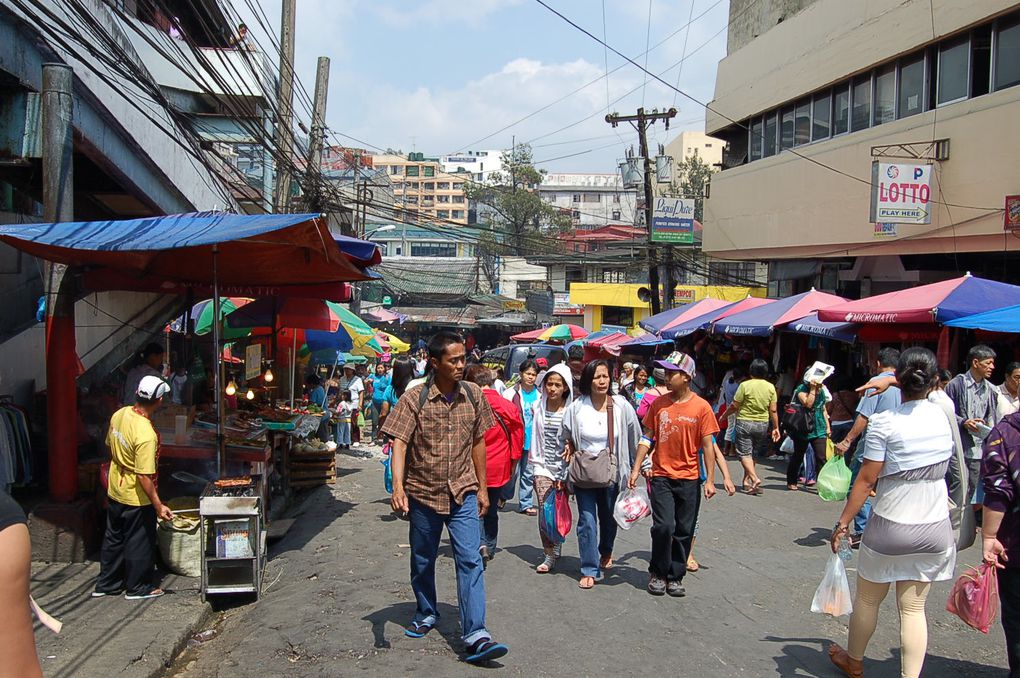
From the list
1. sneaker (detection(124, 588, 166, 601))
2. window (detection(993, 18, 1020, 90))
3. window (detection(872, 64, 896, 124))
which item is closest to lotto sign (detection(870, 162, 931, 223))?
window (detection(993, 18, 1020, 90))

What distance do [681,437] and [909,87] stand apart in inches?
531

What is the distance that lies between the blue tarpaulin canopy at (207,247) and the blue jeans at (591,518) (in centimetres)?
296

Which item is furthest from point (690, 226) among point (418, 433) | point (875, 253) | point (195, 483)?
point (418, 433)

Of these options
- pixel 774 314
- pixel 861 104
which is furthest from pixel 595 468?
pixel 861 104

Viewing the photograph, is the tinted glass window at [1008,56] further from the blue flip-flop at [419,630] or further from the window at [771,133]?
the blue flip-flop at [419,630]

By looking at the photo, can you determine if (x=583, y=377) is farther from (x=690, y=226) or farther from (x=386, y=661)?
(x=690, y=226)

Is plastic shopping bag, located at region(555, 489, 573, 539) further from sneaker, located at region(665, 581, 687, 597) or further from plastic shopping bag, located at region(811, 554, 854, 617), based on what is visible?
plastic shopping bag, located at region(811, 554, 854, 617)

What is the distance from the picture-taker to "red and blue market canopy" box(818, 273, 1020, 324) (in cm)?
1078

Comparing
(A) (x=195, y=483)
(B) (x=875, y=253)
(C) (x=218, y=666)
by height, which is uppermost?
(B) (x=875, y=253)

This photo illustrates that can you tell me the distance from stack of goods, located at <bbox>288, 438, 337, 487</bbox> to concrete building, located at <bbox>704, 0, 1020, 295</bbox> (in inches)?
421

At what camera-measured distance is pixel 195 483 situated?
8172 mm

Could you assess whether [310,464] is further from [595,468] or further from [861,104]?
[861,104]

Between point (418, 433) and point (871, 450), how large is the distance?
8.35ft

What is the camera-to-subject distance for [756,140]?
23.1 meters
